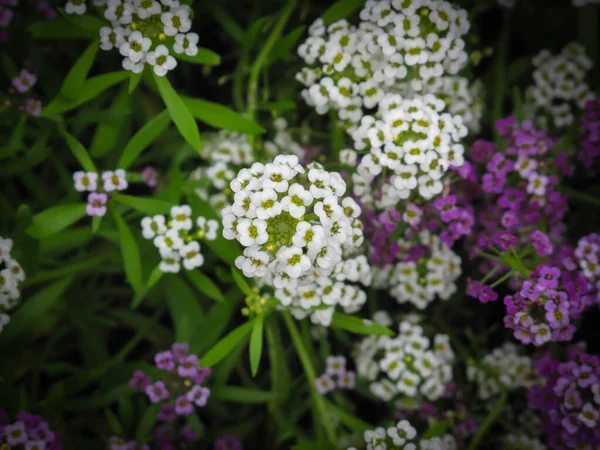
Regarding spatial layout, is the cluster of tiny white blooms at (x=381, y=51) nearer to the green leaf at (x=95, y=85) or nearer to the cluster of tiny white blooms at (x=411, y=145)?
the cluster of tiny white blooms at (x=411, y=145)

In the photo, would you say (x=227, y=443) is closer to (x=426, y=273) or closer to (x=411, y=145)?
(x=426, y=273)

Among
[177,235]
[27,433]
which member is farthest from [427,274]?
[27,433]

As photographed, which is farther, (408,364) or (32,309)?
(408,364)

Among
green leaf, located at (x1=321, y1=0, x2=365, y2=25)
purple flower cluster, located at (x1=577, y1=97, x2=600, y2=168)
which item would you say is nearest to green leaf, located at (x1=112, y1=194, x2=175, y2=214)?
green leaf, located at (x1=321, y1=0, x2=365, y2=25)

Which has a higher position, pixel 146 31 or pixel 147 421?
pixel 146 31

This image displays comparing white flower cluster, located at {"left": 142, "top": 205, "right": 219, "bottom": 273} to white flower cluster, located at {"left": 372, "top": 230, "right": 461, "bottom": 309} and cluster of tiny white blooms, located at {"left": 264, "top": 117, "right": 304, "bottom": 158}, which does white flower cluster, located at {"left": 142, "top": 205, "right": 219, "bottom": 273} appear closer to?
cluster of tiny white blooms, located at {"left": 264, "top": 117, "right": 304, "bottom": 158}

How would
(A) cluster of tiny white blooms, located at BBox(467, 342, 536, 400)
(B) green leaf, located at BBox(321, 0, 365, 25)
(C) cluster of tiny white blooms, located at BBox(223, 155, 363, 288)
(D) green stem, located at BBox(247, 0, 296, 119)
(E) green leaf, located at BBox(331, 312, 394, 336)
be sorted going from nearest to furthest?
(C) cluster of tiny white blooms, located at BBox(223, 155, 363, 288), (E) green leaf, located at BBox(331, 312, 394, 336), (B) green leaf, located at BBox(321, 0, 365, 25), (D) green stem, located at BBox(247, 0, 296, 119), (A) cluster of tiny white blooms, located at BBox(467, 342, 536, 400)

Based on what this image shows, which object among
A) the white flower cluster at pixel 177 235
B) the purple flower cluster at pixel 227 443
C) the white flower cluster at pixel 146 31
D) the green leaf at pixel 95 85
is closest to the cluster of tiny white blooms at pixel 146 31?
the white flower cluster at pixel 146 31
